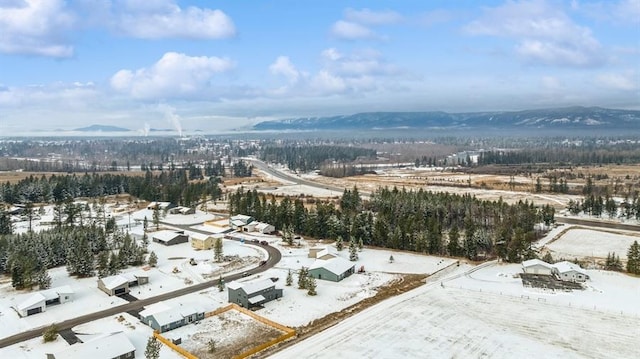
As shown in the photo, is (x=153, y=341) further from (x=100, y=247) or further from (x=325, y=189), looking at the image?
(x=325, y=189)

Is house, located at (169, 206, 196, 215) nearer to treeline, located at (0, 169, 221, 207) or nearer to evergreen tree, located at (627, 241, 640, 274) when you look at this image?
treeline, located at (0, 169, 221, 207)

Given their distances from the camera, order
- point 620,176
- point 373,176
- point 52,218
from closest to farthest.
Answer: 1. point 52,218
2. point 620,176
3. point 373,176

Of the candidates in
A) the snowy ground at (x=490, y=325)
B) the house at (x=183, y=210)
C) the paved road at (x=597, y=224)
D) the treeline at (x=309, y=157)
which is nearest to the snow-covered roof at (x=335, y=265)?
the snowy ground at (x=490, y=325)

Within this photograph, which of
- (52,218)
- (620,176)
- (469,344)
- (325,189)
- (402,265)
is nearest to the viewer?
(469,344)

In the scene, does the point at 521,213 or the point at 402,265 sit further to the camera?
the point at 521,213

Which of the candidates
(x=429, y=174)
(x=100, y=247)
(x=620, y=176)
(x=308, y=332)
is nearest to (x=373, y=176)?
(x=429, y=174)

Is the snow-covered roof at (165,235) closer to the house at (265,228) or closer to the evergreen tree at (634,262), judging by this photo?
the house at (265,228)

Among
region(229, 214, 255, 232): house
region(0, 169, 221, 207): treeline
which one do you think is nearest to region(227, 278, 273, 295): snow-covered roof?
region(229, 214, 255, 232): house

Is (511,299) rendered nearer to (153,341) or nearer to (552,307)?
(552,307)
